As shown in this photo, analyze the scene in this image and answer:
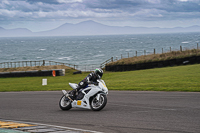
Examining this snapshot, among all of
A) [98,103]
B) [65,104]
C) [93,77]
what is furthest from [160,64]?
[98,103]

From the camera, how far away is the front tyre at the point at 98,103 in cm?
1001

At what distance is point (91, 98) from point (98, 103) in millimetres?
493

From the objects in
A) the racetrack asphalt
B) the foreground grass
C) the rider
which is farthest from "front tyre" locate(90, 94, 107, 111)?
the foreground grass

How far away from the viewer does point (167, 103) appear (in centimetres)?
1123

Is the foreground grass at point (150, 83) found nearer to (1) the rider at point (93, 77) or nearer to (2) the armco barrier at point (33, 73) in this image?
(1) the rider at point (93, 77)

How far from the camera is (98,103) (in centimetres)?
1022

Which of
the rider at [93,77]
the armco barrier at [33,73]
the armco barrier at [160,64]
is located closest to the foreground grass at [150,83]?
the rider at [93,77]

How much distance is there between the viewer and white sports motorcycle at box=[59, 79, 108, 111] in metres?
10.1

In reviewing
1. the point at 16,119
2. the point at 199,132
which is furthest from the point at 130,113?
the point at 16,119

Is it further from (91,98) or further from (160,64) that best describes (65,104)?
(160,64)

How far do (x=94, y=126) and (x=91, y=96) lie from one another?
249 cm

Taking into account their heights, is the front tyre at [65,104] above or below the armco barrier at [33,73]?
below

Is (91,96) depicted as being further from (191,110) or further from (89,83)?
(191,110)

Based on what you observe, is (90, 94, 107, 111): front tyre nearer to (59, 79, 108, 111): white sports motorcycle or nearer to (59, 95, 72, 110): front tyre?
(59, 79, 108, 111): white sports motorcycle
